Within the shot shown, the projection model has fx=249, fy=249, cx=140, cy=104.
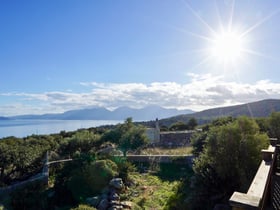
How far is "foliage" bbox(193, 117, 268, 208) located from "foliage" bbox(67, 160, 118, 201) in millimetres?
4271

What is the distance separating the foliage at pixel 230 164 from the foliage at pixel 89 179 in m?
4.27

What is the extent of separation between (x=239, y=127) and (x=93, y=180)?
19.9 feet

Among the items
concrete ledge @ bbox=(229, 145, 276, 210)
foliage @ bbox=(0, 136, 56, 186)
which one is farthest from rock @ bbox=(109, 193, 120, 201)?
concrete ledge @ bbox=(229, 145, 276, 210)

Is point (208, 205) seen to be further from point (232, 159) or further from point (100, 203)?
point (100, 203)

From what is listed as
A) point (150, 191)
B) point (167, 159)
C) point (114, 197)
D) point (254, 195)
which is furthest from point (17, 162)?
point (254, 195)

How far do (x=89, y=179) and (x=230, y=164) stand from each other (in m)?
5.81

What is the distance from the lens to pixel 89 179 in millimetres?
10133

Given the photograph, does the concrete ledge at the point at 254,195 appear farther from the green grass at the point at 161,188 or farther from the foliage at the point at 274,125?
the foliage at the point at 274,125

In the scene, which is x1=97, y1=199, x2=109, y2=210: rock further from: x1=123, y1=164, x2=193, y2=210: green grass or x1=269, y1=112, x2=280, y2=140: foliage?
x1=269, y1=112, x2=280, y2=140: foliage

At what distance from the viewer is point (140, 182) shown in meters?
11.4

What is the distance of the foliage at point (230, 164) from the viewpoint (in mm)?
6594

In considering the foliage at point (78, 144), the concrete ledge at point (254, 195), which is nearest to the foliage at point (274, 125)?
the foliage at point (78, 144)

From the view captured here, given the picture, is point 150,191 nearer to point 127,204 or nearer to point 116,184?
point 116,184

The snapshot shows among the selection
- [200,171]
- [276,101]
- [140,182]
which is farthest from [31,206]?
[276,101]
